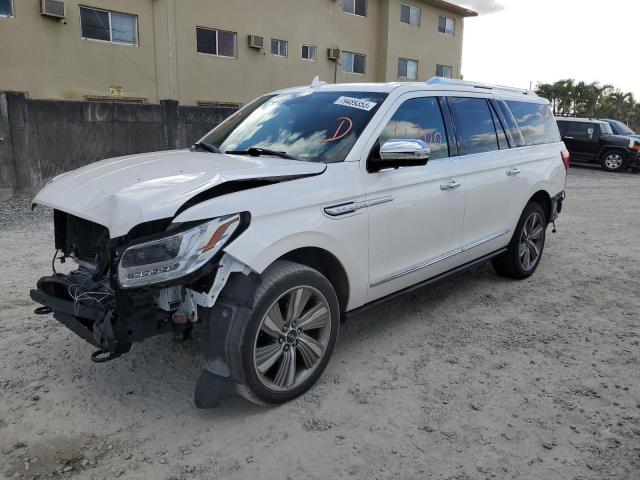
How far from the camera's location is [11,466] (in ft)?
8.52

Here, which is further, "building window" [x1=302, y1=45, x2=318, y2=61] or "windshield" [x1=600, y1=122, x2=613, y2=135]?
"building window" [x1=302, y1=45, x2=318, y2=61]

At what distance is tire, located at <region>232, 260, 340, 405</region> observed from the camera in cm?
286

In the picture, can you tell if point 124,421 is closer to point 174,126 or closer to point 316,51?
point 174,126

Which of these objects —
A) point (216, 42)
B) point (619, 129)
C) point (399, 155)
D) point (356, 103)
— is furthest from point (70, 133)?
point (619, 129)

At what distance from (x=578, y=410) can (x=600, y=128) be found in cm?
1828

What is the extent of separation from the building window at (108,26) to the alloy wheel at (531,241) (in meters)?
15.8

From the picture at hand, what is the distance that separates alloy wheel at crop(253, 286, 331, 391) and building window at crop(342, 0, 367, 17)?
2380cm

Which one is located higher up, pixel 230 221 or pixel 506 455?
pixel 230 221

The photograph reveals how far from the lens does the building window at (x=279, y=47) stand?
2144 cm

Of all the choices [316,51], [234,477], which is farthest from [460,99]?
[316,51]

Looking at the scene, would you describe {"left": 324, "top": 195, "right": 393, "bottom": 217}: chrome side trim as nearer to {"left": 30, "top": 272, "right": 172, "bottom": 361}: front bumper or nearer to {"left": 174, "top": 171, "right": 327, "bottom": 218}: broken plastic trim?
{"left": 174, "top": 171, "right": 327, "bottom": 218}: broken plastic trim

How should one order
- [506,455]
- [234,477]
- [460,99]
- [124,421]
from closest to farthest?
[234,477]
[506,455]
[124,421]
[460,99]

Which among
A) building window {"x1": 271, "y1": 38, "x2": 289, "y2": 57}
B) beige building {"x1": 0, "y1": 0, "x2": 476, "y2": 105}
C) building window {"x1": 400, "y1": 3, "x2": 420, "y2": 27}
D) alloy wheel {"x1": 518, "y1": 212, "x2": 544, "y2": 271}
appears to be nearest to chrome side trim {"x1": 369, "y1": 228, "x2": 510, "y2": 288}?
alloy wheel {"x1": 518, "y1": 212, "x2": 544, "y2": 271}

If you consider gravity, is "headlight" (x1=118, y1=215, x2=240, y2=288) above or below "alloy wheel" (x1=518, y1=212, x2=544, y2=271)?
above
